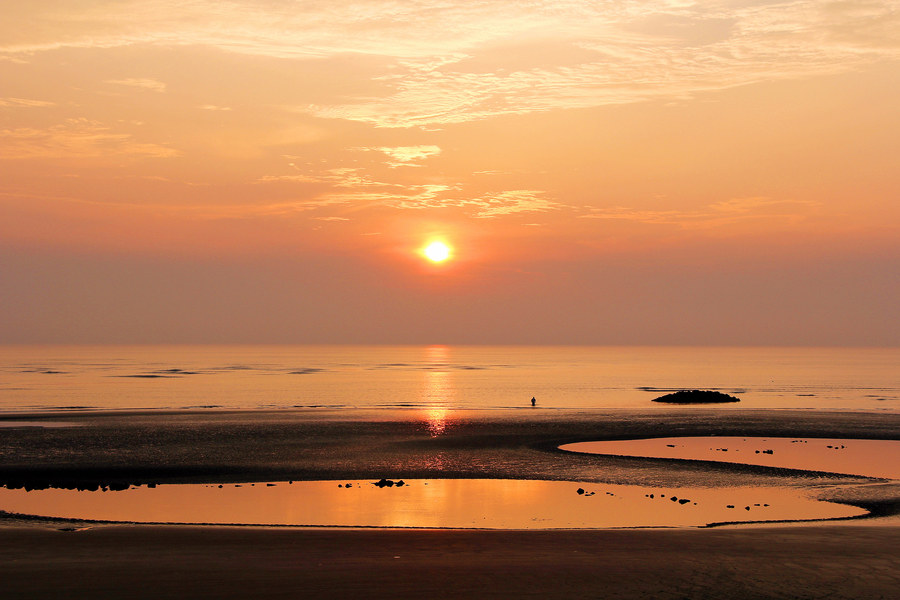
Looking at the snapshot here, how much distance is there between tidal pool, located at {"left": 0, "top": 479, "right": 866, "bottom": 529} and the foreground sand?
9.97 ft

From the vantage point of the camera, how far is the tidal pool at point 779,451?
44125 millimetres

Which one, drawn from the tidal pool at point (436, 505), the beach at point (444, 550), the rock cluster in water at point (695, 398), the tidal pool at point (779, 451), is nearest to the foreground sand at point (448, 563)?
the beach at point (444, 550)

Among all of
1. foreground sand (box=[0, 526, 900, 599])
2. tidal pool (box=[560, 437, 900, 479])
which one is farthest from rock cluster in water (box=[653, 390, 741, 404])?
foreground sand (box=[0, 526, 900, 599])

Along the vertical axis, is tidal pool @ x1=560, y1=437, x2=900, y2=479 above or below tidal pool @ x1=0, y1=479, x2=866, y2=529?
above

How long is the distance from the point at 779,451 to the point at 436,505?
29.3 metres

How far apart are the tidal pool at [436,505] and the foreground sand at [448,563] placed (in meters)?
3.04

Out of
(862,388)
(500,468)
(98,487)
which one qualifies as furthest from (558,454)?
(862,388)

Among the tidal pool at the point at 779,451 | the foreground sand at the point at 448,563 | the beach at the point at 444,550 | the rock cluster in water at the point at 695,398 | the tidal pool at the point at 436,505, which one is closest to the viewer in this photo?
the foreground sand at the point at 448,563

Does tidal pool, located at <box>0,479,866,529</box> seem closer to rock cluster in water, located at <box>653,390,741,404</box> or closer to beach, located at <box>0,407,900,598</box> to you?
beach, located at <box>0,407,900,598</box>

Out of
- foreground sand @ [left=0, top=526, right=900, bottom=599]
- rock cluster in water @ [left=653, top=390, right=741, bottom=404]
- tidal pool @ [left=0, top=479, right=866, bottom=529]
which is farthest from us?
rock cluster in water @ [left=653, top=390, right=741, bottom=404]

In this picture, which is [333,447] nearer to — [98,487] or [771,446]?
[98,487]

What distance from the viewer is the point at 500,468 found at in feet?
140

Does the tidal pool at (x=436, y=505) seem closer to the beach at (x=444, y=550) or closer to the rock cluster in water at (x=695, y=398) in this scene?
the beach at (x=444, y=550)

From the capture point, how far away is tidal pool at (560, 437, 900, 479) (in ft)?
145
